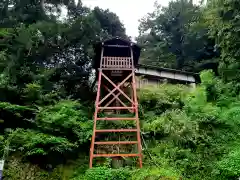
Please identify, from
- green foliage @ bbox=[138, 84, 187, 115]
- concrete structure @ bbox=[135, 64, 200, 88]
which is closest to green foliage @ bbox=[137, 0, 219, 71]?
concrete structure @ bbox=[135, 64, 200, 88]

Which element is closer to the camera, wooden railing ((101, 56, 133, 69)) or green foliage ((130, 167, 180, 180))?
green foliage ((130, 167, 180, 180))

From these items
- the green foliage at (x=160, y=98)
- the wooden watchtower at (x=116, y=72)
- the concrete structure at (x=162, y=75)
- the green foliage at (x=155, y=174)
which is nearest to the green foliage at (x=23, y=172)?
the wooden watchtower at (x=116, y=72)

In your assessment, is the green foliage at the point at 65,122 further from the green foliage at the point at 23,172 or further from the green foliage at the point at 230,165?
the green foliage at the point at 230,165

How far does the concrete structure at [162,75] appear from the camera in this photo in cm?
1992

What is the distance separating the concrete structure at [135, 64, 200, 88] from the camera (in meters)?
19.9

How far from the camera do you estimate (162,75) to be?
1998 cm

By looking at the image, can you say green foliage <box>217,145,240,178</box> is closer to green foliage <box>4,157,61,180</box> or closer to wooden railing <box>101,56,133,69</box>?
wooden railing <box>101,56,133,69</box>

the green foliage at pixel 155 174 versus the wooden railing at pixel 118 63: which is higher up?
the wooden railing at pixel 118 63

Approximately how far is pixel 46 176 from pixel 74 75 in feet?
26.2

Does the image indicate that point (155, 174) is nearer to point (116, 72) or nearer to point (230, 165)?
point (230, 165)

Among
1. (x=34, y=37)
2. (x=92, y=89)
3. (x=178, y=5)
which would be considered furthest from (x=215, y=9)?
(x=178, y=5)

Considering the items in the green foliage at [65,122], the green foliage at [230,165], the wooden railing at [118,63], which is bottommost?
the green foliage at [230,165]

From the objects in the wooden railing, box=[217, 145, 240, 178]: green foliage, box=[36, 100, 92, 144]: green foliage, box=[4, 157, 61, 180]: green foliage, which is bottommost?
box=[4, 157, 61, 180]: green foliage

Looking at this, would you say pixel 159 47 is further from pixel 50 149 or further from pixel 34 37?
pixel 50 149
